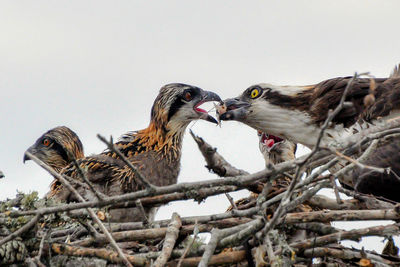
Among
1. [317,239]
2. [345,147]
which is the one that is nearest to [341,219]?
[317,239]

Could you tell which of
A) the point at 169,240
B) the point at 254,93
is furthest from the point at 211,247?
the point at 254,93

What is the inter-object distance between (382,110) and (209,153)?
211cm

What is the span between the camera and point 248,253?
4371 mm

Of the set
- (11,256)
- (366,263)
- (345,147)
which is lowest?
(366,263)

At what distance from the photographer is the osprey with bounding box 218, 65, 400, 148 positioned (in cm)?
565

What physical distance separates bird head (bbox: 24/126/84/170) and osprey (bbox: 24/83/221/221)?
1.33 metres

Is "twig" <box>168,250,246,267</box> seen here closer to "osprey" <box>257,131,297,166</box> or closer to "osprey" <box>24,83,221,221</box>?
"osprey" <box>24,83,221,221</box>

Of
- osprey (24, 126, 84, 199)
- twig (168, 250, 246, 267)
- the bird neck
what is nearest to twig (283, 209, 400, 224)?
twig (168, 250, 246, 267)

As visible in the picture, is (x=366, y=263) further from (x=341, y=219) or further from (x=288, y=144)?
(x=288, y=144)

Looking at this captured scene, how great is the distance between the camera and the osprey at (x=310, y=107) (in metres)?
5.65

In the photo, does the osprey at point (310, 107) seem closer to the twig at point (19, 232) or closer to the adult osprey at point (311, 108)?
the adult osprey at point (311, 108)

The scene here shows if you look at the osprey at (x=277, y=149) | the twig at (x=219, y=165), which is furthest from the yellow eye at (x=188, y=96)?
the twig at (x=219, y=165)

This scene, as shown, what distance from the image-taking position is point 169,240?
168 inches

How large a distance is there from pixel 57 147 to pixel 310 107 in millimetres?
3710
